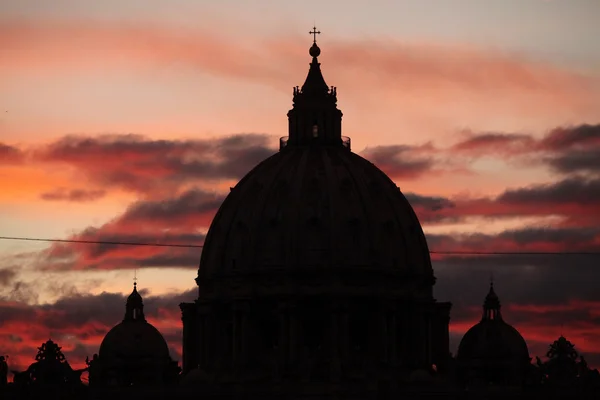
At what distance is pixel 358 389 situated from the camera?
200 metres

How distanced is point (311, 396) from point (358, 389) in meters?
3.60

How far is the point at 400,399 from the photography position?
655 ft

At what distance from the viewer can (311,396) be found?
199625 mm

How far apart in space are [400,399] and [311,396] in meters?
6.73

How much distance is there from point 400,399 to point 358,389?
10.7ft
